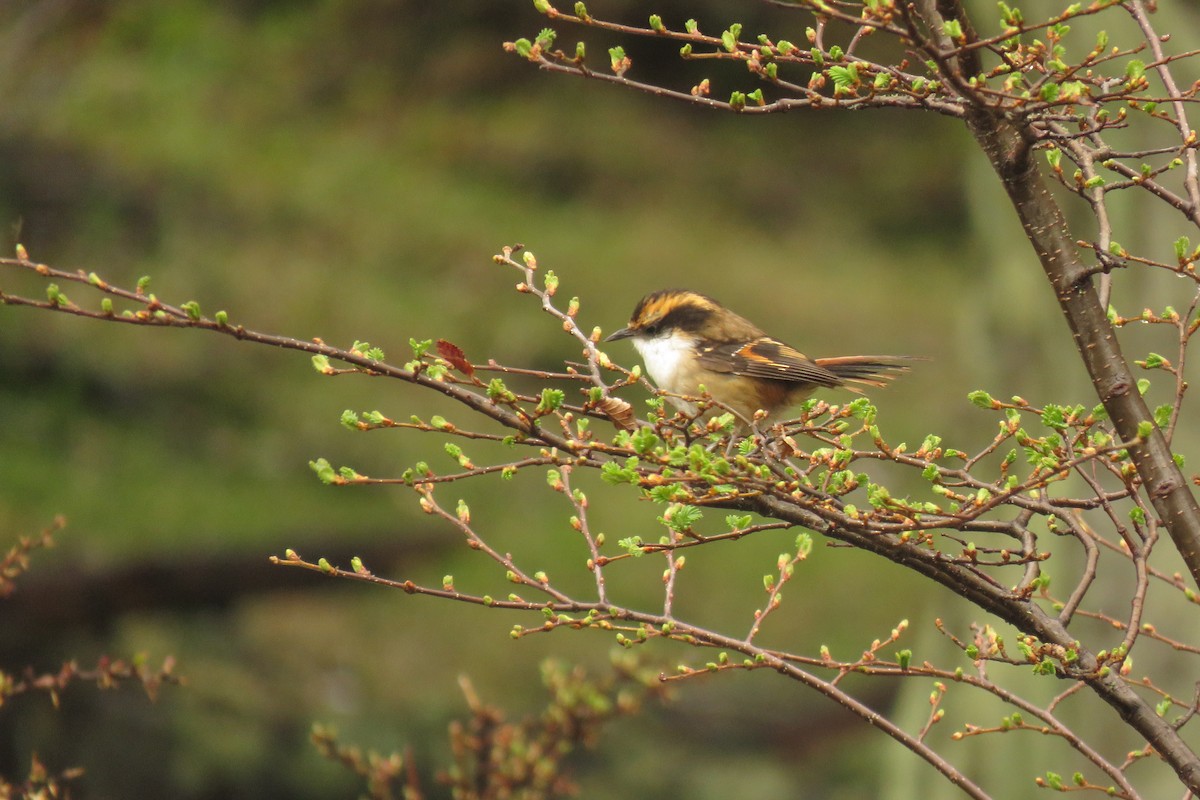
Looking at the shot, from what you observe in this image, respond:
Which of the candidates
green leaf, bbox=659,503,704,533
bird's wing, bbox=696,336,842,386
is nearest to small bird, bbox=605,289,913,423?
bird's wing, bbox=696,336,842,386

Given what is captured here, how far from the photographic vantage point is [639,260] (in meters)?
13.8

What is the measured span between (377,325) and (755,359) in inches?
298

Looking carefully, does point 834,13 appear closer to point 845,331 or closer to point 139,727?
point 139,727

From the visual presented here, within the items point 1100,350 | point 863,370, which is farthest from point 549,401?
Answer: point 863,370

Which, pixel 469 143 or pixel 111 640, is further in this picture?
pixel 469 143

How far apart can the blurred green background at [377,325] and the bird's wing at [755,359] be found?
107 inches

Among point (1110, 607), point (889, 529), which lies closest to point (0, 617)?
point (1110, 607)

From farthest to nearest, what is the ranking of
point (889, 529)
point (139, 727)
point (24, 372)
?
point (24, 372)
point (139, 727)
point (889, 529)

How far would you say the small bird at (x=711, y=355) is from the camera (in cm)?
458

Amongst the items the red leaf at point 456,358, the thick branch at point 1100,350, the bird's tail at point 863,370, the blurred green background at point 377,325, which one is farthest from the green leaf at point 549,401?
the blurred green background at point 377,325

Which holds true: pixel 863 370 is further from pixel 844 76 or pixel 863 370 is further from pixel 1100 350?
pixel 844 76

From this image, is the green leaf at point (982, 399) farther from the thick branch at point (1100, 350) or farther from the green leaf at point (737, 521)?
the green leaf at point (737, 521)

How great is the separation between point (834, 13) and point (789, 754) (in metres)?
7.92

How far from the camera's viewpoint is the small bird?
15.0 ft
